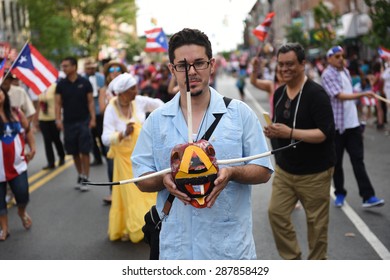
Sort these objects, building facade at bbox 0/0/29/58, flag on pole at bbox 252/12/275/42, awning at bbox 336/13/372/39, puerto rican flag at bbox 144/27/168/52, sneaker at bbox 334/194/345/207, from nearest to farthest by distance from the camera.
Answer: sneaker at bbox 334/194/345/207 < flag on pole at bbox 252/12/275/42 < puerto rican flag at bbox 144/27/168/52 < awning at bbox 336/13/372/39 < building facade at bbox 0/0/29/58

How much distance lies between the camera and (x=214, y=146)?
289 centimetres

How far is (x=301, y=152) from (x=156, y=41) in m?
10.3

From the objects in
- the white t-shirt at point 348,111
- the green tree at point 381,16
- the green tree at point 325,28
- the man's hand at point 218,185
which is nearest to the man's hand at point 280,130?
the man's hand at point 218,185

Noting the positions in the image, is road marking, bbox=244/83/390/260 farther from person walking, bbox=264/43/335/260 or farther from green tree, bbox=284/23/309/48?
green tree, bbox=284/23/309/48

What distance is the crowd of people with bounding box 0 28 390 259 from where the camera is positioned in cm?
293

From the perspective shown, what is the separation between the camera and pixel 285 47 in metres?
5.07

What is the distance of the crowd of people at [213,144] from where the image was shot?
2.93 meters

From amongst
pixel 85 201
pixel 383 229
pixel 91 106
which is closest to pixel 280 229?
pixel 383 229

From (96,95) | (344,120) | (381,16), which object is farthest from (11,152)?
(381,16)

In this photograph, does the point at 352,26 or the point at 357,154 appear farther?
the point at 352,26

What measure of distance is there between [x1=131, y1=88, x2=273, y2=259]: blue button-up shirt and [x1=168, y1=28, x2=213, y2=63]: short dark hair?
→ 0.88 ft

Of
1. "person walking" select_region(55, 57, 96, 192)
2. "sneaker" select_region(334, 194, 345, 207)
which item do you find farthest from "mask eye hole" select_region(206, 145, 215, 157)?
"person walking" select_region(55, 57, 96, 192)

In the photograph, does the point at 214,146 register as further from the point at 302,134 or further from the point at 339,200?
the point at 339,200

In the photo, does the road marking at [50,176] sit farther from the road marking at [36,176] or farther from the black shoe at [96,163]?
the black shoe at [96,163]
